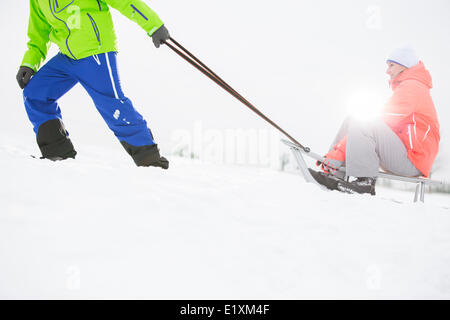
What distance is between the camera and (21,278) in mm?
743

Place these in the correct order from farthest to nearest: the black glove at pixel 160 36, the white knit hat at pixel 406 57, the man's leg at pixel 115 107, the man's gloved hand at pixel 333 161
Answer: the man's gloved hand at pixel 333 161 < the white knit hat at pixel 406 57 < the man's leg at pixel 115 107 < the black glove at pixel 160 36

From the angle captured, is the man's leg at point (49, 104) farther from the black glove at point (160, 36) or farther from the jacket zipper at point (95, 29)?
the black glove at point (160, 36)

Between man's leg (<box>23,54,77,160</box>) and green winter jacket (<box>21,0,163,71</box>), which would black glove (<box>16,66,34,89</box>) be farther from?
green winter jacket (<box>21,0,163,71</box>)

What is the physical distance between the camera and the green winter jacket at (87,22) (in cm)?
190

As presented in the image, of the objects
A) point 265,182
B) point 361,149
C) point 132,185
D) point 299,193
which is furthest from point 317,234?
point 361,149

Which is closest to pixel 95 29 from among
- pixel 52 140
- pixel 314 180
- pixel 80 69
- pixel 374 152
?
pixel 80 69

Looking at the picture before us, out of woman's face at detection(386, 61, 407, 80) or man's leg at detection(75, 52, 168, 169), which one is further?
woman's face at detection(386, 61, 407, 80)

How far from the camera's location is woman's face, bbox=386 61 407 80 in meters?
2.32

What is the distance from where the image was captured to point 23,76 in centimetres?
219

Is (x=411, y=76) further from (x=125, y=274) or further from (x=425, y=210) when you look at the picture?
(x=125, y=274)

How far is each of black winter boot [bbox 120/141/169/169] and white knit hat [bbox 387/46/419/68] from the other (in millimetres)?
2054

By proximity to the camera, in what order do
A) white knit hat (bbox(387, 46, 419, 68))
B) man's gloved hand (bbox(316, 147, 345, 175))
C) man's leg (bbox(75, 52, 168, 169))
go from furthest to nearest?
man's gloved hand (bbox(316, 147, 345, 175))
white knit hat (bbox(387, 46, 419, 68))
man's leg (bbox(75, 52, 168, 169))

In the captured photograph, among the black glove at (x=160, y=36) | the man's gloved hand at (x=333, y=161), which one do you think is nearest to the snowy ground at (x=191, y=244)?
the man's gloved hand at (x=333, y=161)

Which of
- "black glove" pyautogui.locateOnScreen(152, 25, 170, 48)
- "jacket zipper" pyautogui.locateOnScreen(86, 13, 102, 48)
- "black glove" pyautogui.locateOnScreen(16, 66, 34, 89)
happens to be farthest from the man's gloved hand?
"black glove" pyautogui.locateOnScreen(16, 66, 34, 89)
